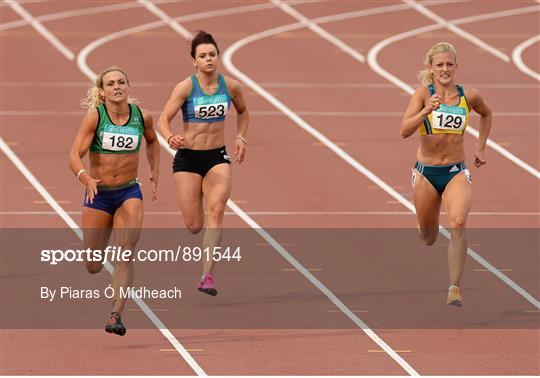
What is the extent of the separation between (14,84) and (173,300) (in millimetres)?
12827

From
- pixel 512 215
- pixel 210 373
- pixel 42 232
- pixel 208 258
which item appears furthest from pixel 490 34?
pixel 210 373

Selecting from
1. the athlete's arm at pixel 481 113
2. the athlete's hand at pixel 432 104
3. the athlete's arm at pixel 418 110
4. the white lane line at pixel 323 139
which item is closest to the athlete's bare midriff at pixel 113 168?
the athlete's arm at pixel 418 110

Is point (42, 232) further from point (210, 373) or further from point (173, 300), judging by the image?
point (210, 373)

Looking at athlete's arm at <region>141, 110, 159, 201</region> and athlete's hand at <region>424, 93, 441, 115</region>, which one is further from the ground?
athlete's hand at <region>424, 93, 441, 115</region>

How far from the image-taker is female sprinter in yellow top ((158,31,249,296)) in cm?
1652

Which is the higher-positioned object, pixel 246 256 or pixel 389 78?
pixel 389 78

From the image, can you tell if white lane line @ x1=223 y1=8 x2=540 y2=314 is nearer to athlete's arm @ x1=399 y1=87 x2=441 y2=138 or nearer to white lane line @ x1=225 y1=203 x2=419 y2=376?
white lane line @ x1=225 y1=203 x2=419 y2=376

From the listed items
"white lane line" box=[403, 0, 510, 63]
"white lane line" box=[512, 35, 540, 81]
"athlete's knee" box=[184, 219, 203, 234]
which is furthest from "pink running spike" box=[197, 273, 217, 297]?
"white lane line" box=[403, 0, 510, 63]

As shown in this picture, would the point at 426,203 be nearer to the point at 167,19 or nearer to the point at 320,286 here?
the point at 320,286

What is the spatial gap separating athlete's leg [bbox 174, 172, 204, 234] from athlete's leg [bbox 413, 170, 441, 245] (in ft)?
6.76

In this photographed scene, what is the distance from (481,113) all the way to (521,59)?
A: 1501 cm

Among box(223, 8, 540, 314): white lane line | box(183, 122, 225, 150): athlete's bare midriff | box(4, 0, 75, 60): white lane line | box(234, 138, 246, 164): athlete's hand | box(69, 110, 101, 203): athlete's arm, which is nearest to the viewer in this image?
box(69, 110, 101, 203): athlete's arm

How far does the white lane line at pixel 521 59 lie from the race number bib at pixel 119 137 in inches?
613

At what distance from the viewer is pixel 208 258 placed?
53.5 ft
